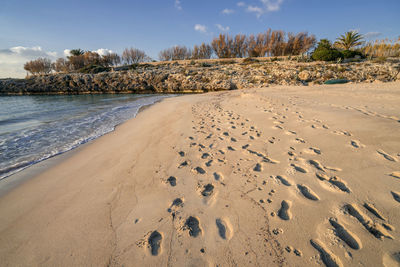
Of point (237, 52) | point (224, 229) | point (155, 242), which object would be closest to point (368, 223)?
point (224, 229)

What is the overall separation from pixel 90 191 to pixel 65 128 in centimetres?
553

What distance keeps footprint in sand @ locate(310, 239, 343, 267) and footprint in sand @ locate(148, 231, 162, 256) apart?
1462 millimetres

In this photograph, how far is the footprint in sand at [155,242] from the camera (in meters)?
1.45

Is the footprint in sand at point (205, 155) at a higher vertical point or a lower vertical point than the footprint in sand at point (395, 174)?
lower

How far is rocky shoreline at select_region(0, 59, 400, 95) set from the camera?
619 inches

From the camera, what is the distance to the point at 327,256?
1259mm

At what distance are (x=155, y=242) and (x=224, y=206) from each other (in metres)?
0.87

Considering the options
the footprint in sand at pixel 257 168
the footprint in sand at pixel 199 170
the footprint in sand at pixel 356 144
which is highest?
the footprint in sand at pixel 356 144

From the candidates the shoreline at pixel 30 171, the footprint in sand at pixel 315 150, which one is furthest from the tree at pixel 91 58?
the footprint in sand at pixel 315 150

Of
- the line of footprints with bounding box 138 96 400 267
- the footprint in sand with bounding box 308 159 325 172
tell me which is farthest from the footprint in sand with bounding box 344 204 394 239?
the footprint in sand with bounding box 308 159 325 172

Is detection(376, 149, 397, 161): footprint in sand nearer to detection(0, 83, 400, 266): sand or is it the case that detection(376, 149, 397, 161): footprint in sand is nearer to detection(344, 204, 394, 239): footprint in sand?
detection(0, 83, 400, 266): sand

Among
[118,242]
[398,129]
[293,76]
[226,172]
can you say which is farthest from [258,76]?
[118,242]

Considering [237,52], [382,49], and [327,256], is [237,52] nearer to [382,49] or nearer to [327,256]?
[382,49]

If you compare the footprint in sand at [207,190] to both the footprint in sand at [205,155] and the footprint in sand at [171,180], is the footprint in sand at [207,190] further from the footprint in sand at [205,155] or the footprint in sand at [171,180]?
the footprint in sand at [205,155]
